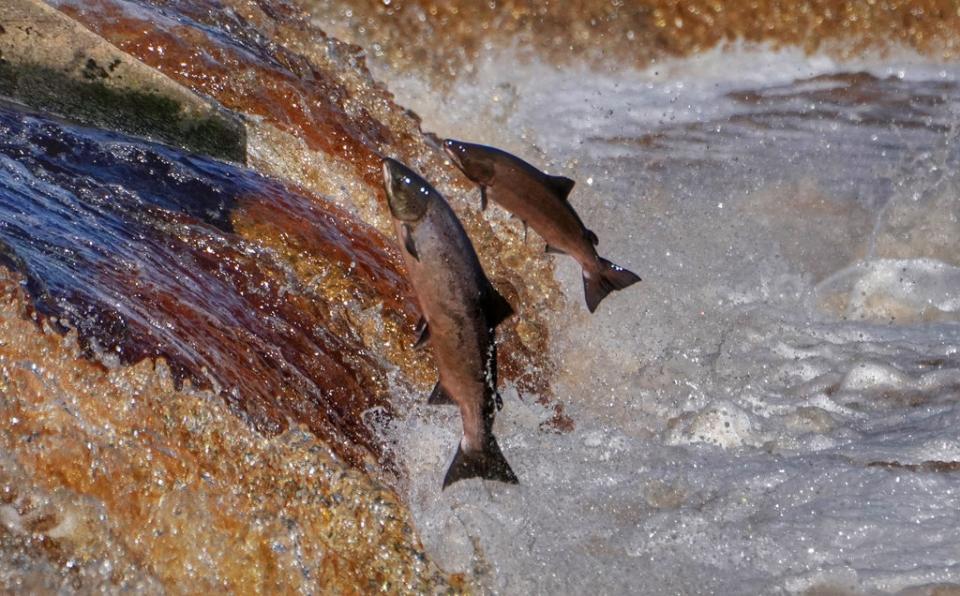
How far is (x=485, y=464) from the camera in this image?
2729mm

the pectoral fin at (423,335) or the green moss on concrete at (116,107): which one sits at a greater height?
the pectoral fin at (423,335)

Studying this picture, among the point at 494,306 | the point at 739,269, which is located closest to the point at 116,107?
the point at 494,306

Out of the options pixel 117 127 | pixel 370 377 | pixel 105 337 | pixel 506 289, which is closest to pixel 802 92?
pixel 506 289

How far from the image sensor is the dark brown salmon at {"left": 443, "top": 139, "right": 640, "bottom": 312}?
313 centimetres

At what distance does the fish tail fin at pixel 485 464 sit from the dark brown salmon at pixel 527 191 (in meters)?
0.75

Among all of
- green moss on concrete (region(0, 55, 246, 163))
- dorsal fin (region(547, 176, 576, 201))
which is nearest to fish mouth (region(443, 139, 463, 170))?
dorsal fin (region(547, 176, 576, 201))

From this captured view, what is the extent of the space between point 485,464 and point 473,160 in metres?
0.89

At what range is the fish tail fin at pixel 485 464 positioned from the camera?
2725 mm

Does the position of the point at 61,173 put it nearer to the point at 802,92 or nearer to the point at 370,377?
the point at 370,377

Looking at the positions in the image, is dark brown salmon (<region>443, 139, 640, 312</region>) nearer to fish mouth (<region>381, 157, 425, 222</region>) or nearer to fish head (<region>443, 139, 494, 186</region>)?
fish head (<region>443, 139, 494, 186</region>)

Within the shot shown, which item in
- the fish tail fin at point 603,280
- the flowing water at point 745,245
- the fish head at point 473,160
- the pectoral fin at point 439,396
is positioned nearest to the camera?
the pectoral fin at point 439,396

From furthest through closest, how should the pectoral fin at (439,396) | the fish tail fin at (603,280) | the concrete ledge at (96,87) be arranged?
the concrete ledge at (96,87) → the fish tail fin at (603,280) → the pectoral fin at (439,396)

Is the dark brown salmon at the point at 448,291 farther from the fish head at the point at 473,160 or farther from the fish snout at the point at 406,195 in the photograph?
the fish head at the point at 473,160

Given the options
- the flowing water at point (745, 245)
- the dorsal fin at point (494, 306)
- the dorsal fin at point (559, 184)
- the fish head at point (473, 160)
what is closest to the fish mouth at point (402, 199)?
the dorsal fin at point (494, 306)
